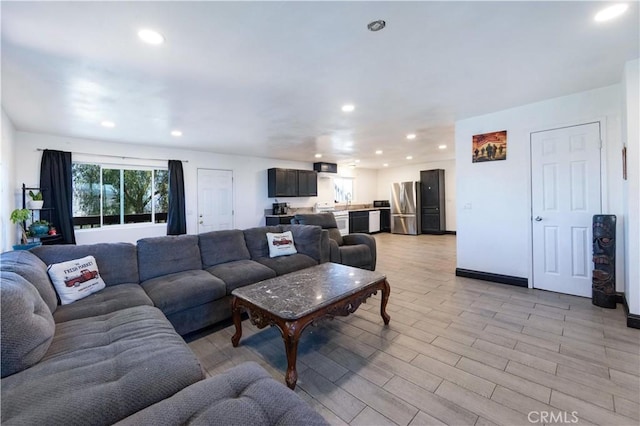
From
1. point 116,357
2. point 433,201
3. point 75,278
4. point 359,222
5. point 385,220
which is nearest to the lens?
point 116,357

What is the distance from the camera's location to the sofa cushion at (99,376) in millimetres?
993

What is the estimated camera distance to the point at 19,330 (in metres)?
1.23

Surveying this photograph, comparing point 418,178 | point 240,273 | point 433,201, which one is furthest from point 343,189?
point 240,273

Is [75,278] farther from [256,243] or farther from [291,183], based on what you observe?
[291,183]

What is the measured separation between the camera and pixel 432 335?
2387 mm

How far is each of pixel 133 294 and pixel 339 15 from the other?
2645mm

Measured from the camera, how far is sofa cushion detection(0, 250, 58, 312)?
175cm

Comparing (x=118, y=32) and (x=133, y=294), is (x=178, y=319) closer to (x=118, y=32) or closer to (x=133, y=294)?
(x=133, y=294)

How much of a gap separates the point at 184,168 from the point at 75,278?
157 inches

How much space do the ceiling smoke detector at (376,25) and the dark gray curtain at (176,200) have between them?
5022mm

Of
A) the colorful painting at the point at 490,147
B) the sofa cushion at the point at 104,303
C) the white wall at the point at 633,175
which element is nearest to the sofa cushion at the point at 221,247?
the sofa cushion at the point at 104,303

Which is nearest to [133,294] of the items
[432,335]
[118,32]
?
[118,32]

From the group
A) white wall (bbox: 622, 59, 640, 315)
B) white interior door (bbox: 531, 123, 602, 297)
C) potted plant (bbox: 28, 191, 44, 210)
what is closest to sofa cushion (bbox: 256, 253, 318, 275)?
white interior door (bbox: 531, 123, 602, 297)

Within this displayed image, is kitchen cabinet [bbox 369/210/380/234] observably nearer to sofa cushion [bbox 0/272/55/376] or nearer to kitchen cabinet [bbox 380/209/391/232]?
kitchen cabinet [bbox 380/209/391/232]
